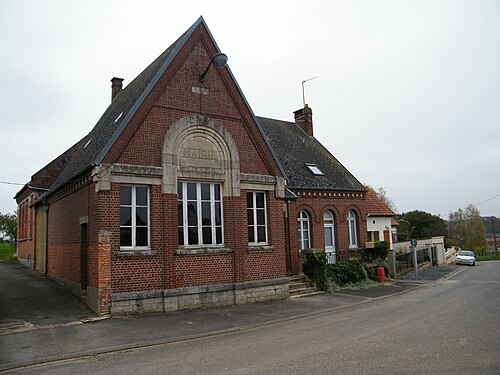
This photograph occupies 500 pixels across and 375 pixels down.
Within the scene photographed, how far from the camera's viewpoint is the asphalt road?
677 cm

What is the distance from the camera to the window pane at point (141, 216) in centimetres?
1239

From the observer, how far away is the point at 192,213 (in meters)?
13.5

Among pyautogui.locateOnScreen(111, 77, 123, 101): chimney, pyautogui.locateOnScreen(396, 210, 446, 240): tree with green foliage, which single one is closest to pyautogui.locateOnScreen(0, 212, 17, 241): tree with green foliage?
pyautogui.locateOnScreen(111, 77, 123, 101): chimney

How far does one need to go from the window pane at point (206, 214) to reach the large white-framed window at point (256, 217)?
1652 mm

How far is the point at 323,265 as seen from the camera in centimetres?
1705

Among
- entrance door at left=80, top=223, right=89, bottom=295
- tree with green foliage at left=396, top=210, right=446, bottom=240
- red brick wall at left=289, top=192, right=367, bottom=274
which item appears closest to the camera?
entrance door at left=80, top=223, right=89, bottom=295

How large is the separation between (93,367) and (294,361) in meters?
3.55

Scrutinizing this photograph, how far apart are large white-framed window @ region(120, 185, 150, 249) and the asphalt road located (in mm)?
4056

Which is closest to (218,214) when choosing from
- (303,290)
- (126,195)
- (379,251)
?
(126,195)

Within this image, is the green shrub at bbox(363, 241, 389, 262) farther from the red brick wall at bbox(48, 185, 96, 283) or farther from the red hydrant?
the red brick wall at bbox(48, 185, 96, 283)

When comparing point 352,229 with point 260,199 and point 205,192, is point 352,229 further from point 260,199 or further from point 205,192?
point 205,192

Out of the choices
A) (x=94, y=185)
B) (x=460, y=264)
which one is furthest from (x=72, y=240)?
(x=460, y=264)

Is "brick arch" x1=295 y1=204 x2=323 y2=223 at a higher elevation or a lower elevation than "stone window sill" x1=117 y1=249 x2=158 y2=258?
higher

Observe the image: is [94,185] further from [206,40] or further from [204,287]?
[206,40]
